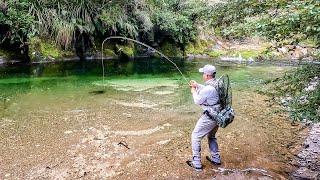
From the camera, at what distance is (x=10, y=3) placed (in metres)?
17.0

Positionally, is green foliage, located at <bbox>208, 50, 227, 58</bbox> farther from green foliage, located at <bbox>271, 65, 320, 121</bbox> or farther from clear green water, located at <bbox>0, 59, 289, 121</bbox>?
green foliage, located at <bbox>271, 65, 320, 121</bbox>

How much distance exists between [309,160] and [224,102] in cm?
217

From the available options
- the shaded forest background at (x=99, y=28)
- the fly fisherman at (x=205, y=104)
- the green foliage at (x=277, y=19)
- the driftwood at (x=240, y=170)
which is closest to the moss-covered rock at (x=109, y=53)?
the shaded forest background at (x=99, y=28)

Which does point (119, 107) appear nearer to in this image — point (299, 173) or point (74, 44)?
point (299, 173)

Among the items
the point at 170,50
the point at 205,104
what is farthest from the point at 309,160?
the point at 170,50

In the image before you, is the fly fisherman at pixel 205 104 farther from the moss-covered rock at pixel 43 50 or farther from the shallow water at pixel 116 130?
the moss-covered rock at pixel 43 50

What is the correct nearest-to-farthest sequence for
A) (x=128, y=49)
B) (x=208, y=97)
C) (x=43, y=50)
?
(x=208, y=97), (x=43, y=50), (x=128, y=49)

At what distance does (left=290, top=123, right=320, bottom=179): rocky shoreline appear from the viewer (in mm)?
6176

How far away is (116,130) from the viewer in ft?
26.4

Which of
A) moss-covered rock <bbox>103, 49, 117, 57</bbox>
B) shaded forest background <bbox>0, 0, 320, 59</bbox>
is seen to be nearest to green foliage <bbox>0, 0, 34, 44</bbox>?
shaded forest background <bbox>0, 0, 320, 59</bbox>

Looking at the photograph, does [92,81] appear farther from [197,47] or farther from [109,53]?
[197,47]

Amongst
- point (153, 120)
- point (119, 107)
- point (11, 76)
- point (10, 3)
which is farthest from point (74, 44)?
point (153, 120)

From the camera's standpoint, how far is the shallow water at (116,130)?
6.16m

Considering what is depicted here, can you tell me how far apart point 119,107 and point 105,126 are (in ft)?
5.90
